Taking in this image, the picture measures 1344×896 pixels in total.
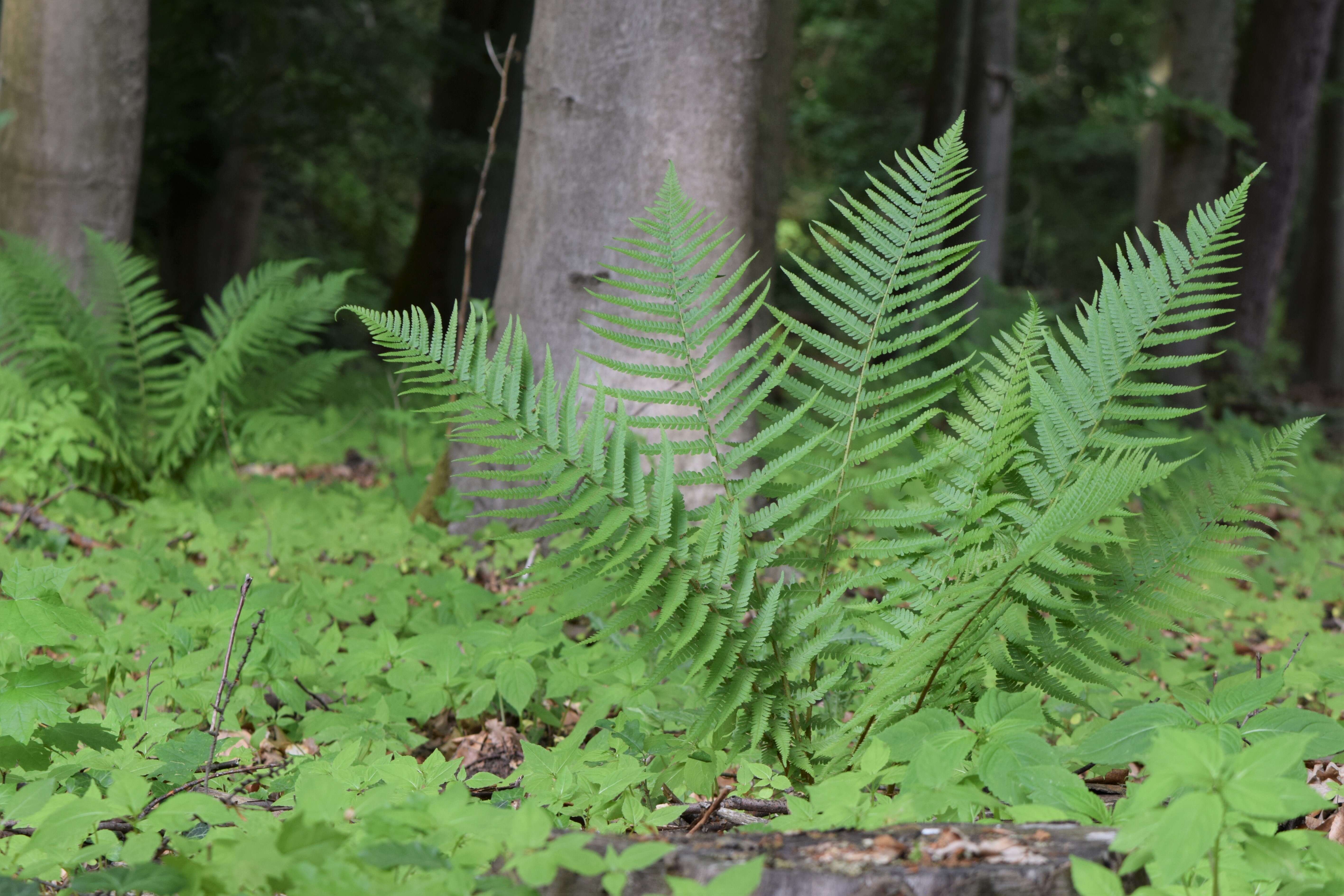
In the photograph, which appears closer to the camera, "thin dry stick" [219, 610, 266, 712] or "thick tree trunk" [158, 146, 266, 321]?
"thin dry stick" [219, 610, 266, 712]

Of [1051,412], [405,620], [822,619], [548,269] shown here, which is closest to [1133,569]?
[1051,412]

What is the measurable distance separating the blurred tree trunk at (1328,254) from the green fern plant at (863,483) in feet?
44.9

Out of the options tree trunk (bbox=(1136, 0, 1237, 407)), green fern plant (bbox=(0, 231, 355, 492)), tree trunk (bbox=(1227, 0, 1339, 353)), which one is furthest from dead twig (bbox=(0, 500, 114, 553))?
tree trunk (bbox=(1227, 0, 1339, 353))

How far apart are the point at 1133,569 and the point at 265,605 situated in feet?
6.31

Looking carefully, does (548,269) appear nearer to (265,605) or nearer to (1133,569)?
(265,605)

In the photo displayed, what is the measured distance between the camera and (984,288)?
722cm

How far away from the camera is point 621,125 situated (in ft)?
11.6

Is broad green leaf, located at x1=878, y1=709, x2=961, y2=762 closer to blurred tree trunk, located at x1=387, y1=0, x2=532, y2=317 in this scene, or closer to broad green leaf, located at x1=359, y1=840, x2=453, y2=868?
broad green leaf, located at x1=359, y1=840, x2=453, y2=868

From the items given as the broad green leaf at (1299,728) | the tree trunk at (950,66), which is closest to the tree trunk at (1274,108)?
the tree trunk at (950,66)

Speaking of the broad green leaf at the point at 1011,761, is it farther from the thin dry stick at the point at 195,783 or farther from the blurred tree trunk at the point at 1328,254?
the blurred tree trunk at the point at 1328,254

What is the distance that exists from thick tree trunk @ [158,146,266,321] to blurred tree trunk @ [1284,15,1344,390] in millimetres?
13211

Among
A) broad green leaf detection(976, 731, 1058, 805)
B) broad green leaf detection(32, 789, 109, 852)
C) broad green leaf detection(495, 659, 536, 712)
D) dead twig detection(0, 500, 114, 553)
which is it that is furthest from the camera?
dead twig detection(0, 500, 114, 553)

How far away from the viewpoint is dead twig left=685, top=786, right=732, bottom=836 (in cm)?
154

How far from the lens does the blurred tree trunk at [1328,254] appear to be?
1323cm
